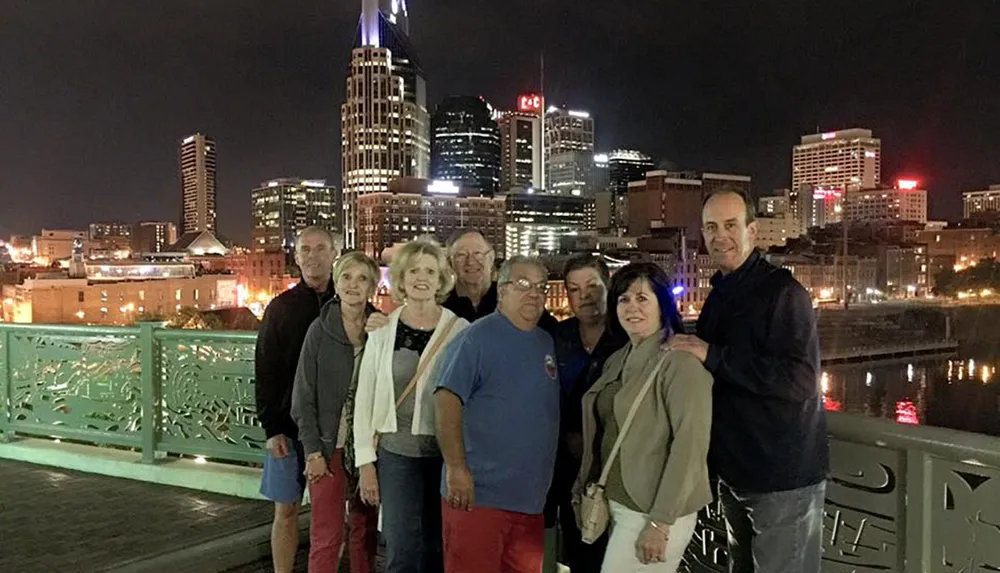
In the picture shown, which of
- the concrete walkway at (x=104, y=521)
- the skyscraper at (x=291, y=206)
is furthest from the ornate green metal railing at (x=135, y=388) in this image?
the skyscraper at (x=291, y=206)

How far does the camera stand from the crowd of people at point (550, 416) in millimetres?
2652

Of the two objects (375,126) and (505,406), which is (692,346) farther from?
(375,126)

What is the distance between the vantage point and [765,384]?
2596 mm

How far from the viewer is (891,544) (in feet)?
9.52

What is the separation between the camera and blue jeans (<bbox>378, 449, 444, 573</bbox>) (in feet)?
10.9

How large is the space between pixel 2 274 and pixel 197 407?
284 feet

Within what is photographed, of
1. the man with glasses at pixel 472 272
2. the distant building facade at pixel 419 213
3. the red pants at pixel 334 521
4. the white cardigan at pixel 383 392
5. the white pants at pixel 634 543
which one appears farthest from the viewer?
the distant building facade at pixel 419 213

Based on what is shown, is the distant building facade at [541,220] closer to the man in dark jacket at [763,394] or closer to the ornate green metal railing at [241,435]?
the ornate green metal railing at [241,435]

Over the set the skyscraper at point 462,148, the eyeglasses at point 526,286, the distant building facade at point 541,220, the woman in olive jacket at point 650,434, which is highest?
the skyscraper at point 462,148

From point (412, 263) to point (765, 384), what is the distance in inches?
58.3

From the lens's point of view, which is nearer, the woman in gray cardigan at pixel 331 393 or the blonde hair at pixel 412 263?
the blonde hair at pixel 412 263

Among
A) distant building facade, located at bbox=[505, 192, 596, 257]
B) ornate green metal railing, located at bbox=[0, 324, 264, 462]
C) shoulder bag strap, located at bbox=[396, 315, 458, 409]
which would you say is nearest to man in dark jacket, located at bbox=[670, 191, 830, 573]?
shoulder bag strap, located at bbox=[396, 315, 458, 409]

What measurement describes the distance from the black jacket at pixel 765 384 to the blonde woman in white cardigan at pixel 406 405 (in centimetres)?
113

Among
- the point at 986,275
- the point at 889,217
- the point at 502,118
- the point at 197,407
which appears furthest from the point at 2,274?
the point at 889,217
